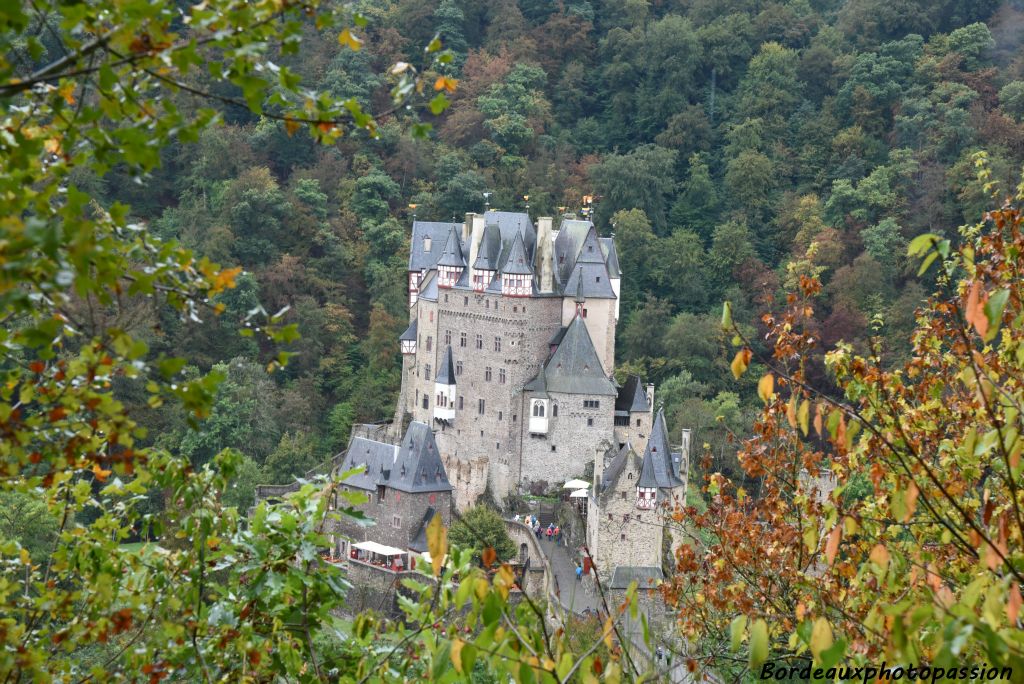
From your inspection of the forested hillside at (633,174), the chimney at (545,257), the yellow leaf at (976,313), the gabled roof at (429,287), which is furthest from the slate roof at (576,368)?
the yellow leaf at (976,313)

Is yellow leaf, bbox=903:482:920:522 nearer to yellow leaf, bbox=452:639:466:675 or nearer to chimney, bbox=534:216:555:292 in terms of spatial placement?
yellow leaf, bbox=452:639:466:675

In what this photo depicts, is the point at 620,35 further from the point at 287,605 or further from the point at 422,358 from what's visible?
the point at 287,605

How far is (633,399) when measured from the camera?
4044 centimetres

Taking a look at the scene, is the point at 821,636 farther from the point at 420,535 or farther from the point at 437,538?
the point at 420,535

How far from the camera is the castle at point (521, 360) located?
132ft

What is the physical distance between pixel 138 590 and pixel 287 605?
948mm

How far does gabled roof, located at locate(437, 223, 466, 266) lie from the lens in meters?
42.8

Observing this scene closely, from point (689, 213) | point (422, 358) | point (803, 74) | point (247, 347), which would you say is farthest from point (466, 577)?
point (803, 74)

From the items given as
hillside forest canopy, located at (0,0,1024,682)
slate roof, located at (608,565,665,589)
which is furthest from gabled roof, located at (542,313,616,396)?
slate roof, located at (608,565,665,589)

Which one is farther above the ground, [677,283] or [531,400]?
[677,283]

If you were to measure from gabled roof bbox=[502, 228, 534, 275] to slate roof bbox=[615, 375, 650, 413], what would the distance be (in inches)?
178

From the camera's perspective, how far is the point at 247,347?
53.4 meters

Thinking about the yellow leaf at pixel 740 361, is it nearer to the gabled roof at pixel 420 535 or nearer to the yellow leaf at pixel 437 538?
the yellow leaf at pixel 437 538

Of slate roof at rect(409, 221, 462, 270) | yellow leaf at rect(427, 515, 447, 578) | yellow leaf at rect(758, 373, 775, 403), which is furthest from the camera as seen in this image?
slate roof at rect(409, 221, 462, 270)
